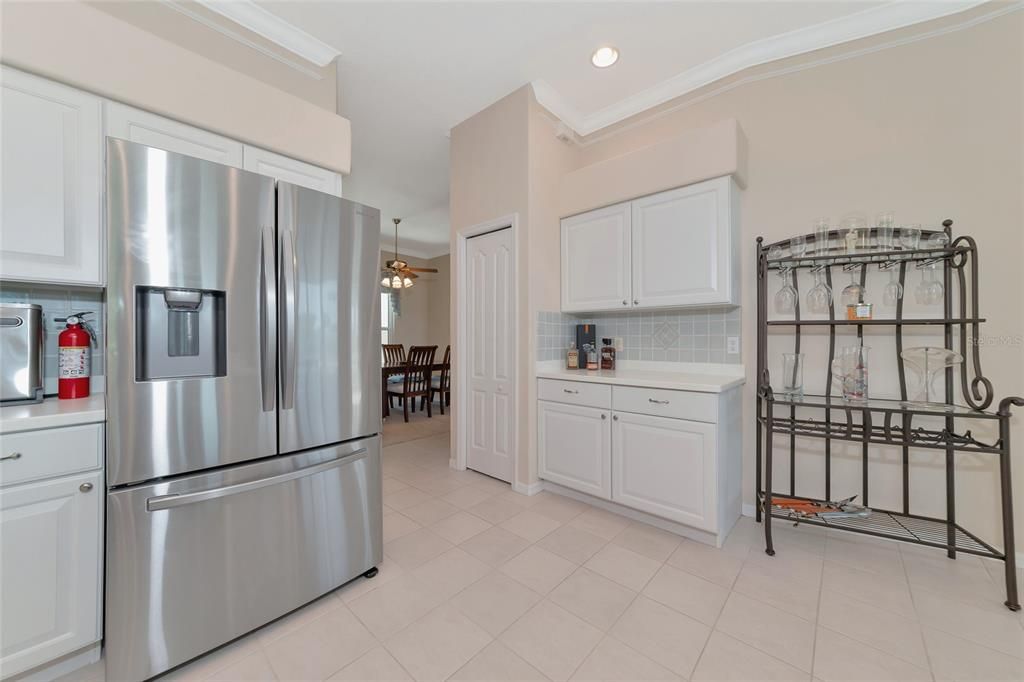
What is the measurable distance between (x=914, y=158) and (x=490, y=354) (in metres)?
2.76

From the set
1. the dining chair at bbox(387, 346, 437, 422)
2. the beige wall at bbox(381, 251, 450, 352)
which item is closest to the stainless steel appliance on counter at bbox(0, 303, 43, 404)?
the dining chair at bbox(387, 346, 437, 422)

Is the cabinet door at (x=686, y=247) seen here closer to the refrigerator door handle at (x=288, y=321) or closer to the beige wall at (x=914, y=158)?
the beige wall at (x=914, y=158)

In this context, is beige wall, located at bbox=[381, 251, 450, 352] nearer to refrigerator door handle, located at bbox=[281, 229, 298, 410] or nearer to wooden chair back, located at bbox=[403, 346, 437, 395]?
wooden chair back, located at bbox=[403, 346, 437, 395]

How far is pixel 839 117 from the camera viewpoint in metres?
2.19

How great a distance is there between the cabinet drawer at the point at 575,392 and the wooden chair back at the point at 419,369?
297 centimetres

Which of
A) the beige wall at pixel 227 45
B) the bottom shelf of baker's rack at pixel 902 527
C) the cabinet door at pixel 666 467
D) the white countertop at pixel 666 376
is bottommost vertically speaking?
the bottom shelf of baker's rack at pixel 902 527

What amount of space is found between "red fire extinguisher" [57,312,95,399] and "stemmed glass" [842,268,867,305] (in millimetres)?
3646

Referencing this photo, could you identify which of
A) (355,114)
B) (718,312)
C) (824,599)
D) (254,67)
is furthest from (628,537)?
(355,114)

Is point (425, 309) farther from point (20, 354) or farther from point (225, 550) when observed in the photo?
point (225, 550)

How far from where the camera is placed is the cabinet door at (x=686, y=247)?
88.7 inches

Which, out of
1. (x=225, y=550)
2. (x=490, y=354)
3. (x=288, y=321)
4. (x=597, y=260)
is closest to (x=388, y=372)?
(x=490, y=354)

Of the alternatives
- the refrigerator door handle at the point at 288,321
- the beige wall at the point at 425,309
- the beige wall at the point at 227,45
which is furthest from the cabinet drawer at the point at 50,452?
the beige wall at the point at 425,309

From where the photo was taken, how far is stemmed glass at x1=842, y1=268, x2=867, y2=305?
6.80 ft

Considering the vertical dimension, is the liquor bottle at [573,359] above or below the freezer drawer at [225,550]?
above
